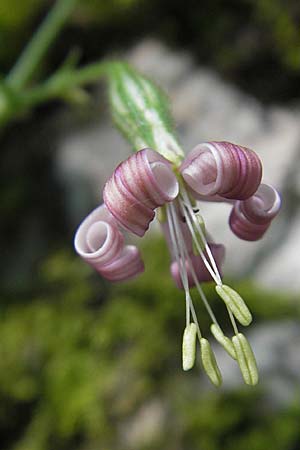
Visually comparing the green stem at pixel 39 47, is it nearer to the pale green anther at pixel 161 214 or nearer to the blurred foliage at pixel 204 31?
the blurred foliage at pixel 204 31

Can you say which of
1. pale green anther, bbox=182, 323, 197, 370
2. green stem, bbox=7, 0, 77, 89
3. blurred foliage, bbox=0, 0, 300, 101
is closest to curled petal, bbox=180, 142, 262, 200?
pale green anther, bbox=182, 323, 197, 370

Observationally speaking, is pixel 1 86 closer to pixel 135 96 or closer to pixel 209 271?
pixel 135 96

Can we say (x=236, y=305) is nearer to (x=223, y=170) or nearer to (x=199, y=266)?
(x=199, y=266)

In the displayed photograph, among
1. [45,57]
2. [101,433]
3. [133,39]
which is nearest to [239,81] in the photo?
[133,39]

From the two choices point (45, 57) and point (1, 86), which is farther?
point (45, 57)

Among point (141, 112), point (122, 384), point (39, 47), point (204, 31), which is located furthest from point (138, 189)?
point (204, 31)

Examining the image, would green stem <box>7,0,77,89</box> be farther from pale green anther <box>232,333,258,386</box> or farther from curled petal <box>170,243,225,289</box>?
pale green anther <box>232,333,258,386</box>
